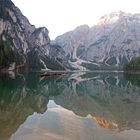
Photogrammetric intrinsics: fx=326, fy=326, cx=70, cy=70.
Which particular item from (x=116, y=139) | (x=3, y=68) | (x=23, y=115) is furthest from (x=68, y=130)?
(x=3, y=68)

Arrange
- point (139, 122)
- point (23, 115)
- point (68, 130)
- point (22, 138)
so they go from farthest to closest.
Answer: point (23, 115) → point (139, 122) → point (68, 130) → point (22, 138)

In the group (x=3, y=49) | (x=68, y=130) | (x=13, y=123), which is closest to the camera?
(x=68, y=130)

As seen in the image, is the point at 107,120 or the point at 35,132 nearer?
the point at 35,132

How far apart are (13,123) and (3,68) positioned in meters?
152

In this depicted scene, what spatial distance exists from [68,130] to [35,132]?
9.25 ft

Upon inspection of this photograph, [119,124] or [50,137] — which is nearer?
[50,137]

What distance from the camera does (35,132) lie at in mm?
24375

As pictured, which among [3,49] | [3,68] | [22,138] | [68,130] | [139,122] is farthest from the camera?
[3,49]

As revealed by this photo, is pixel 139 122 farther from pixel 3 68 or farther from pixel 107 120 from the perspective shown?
pixel 3 68

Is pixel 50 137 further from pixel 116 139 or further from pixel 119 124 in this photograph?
pixel 119 124

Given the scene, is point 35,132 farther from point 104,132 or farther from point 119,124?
point 119,124

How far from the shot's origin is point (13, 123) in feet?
93.5

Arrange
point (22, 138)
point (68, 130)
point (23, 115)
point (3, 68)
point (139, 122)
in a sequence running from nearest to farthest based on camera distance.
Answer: point (22, 138) → point (68, 130) → point (139, 122) → point (23, 115) → point (3, 68)

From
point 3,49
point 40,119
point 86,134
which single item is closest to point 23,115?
point 40,119
